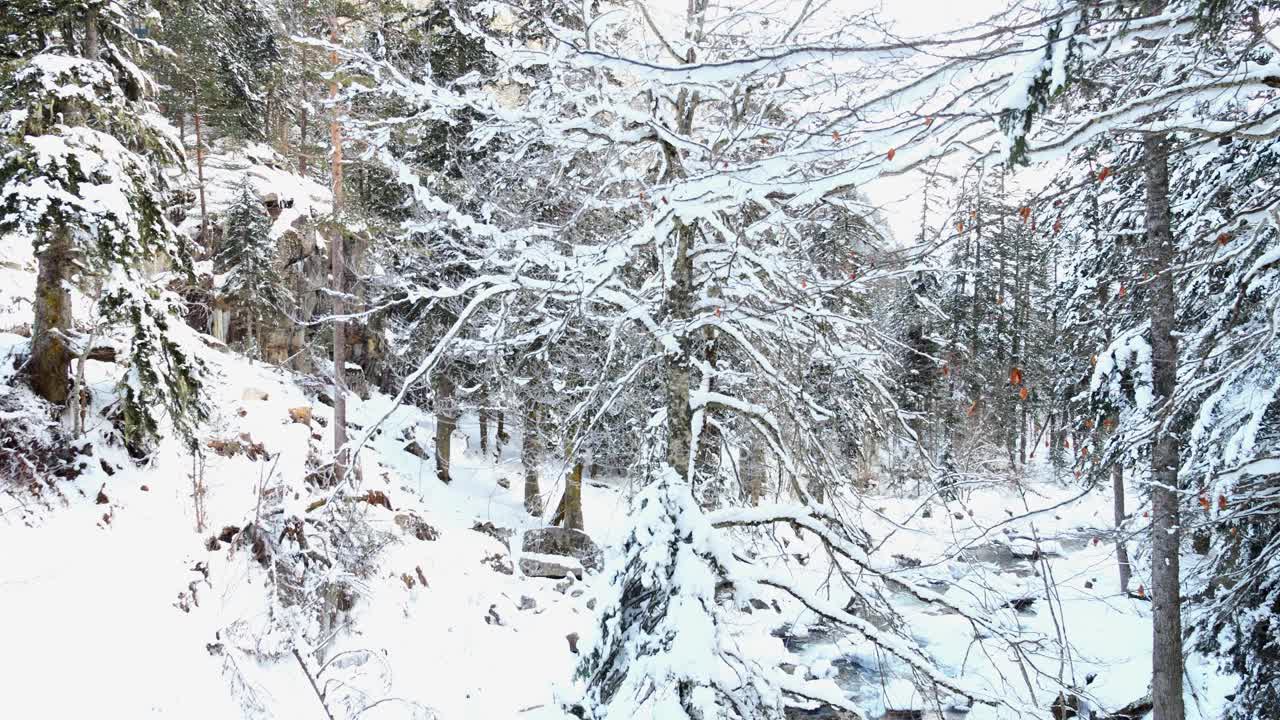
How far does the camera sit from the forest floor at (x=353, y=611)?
19.7 ft

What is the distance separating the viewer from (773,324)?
468 centimetres

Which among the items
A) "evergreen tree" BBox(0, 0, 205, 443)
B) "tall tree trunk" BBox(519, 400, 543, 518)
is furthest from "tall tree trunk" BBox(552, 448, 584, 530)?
"evergreen tree" BBox(0, 0, 205, 443)

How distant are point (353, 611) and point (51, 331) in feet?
19.1

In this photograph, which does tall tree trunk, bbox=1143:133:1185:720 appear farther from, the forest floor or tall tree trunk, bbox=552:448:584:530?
tall tree trunk, bbox=552:448:584:530

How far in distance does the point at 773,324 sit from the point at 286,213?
81.0ft

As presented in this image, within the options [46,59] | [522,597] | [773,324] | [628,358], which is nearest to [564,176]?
[628,358]

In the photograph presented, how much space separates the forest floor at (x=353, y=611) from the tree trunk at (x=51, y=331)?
0.32 meters

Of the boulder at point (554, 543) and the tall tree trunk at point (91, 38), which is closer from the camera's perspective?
the tall tree trunk at point (91, 38)

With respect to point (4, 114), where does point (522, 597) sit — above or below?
below

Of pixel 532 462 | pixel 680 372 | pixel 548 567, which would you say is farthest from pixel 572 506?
pixel 680 372

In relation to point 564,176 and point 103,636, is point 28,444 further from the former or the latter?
point 564,176

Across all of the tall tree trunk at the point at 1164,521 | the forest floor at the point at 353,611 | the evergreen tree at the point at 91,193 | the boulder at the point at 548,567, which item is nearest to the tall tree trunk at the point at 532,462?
Result: the boulder at the point at 548,567

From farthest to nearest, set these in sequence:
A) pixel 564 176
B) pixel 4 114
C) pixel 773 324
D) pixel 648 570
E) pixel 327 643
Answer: pixel 327 643
pixel 4 114
pixel 564 176
pixel 773 324
pixel 648 570

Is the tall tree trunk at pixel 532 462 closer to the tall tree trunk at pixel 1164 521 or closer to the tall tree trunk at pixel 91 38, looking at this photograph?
the tall tree trunk at pixel 91 38
